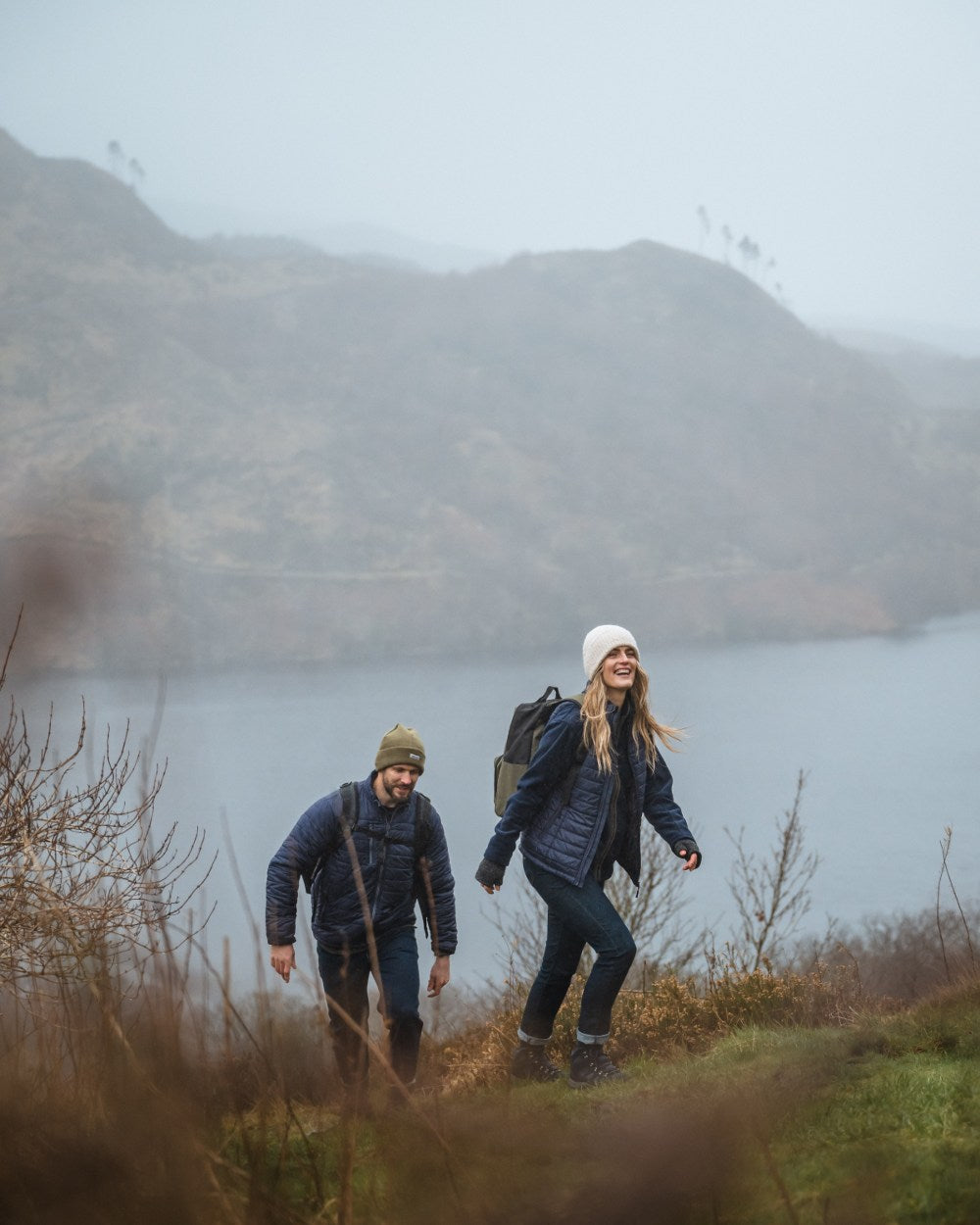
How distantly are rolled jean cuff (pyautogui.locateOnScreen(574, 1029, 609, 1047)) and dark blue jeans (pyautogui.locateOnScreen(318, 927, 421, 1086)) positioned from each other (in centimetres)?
63

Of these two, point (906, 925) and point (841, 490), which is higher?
point (841, 490)

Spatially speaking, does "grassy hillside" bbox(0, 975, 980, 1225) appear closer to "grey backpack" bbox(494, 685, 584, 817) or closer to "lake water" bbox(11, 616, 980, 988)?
"grey backpack" bbox(494, 685, 584, 817)

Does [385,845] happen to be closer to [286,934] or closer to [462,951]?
[286,934]

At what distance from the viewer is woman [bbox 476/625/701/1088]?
15.3 feet

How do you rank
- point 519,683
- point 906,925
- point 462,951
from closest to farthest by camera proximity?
1. point 906,925
2. point 462,951
3. point 519,683

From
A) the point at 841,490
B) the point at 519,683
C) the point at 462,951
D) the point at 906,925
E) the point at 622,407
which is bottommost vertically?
the point at 462,951

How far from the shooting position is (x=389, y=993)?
4.57 metres

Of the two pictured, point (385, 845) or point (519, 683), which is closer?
point (385, 845)

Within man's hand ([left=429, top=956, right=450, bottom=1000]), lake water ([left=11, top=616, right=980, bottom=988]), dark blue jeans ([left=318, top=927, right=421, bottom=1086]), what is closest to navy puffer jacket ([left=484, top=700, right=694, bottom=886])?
man's hand ([left=429, top=956, right=450, bottom=1000])

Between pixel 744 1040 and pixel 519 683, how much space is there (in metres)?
104

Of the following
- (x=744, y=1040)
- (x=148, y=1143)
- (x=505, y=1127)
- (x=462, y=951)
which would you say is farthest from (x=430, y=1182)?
(x=462, y=951)

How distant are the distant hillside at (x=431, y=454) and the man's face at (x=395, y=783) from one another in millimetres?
107924

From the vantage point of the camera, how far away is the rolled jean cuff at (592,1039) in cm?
482

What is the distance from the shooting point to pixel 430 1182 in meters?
2.77
